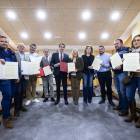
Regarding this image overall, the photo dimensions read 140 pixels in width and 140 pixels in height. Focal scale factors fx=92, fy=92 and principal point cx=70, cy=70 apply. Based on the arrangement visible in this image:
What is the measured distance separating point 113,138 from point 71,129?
1.71 ft

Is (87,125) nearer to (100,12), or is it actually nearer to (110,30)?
(100,12)

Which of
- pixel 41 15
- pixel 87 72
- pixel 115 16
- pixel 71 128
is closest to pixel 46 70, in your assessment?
pixel 87 72

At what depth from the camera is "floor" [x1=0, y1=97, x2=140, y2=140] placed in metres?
1.12

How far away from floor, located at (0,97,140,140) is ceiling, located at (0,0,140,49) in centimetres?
376

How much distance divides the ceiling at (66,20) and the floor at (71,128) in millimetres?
3762

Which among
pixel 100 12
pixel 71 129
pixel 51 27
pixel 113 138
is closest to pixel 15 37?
pixel 51 27

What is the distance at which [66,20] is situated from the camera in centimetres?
415

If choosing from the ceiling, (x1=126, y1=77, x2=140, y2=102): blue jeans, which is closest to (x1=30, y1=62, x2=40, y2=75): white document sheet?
(x1=126, y1=77, x2=140, y2=102): blue jeans

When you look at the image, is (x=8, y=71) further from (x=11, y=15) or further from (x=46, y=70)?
(x=11, y=15)

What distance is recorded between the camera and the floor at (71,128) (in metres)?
1.12

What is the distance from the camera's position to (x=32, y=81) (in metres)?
2.46

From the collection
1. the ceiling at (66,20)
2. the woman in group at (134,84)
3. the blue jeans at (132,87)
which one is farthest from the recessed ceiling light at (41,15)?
the blue jeans at (132,87)

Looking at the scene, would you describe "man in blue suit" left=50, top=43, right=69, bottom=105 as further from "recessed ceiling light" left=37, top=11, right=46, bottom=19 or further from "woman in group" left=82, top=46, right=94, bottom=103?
"recessed ceiling light" left=37, top=11, right=46, bottom=19

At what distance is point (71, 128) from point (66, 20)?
4.18 meters
